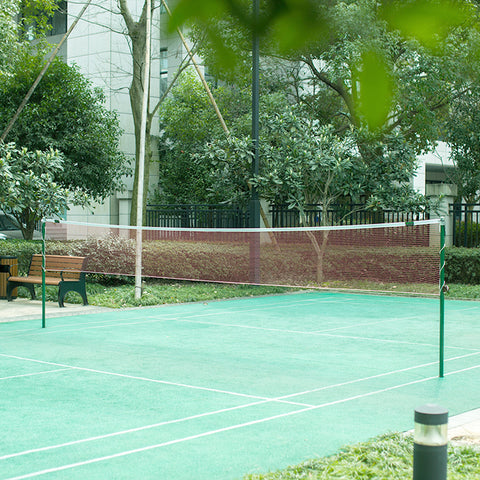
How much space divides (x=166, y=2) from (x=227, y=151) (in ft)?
57.5

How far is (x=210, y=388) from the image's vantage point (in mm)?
7969

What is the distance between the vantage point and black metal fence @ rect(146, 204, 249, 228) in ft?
65.1

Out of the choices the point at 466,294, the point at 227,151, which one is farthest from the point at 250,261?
the point at 466,294

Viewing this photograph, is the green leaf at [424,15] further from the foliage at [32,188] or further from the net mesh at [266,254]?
the net mesh at [266,254]

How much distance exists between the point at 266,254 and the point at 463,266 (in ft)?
18.2

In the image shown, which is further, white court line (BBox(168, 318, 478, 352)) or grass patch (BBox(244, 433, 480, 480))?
white court line (BBox(168, 318, 478, 352))

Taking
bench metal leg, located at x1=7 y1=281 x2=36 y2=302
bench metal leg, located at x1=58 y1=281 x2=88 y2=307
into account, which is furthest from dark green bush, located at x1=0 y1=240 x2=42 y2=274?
bench metal leg, located at x1=58 y1=281 x2=88 y2=307

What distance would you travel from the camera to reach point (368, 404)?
724 cm

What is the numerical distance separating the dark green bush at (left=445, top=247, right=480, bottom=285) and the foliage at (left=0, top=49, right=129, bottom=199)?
34.9 ft

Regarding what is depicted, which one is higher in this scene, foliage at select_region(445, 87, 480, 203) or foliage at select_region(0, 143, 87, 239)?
foliage at select_region(445, 87, 480, 203)

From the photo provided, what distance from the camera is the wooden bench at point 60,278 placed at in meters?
14.9

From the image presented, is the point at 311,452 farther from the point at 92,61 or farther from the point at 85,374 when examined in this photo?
the point at 92,61

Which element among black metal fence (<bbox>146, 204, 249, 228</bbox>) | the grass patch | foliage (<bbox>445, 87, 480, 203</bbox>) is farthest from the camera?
foliage (<bbox>445, 87, 480, 203</bbox>)

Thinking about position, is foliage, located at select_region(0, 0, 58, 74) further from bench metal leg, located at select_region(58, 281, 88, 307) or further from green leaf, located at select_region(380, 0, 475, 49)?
green leaf, located at select_region(380, 0, 475, 49)
